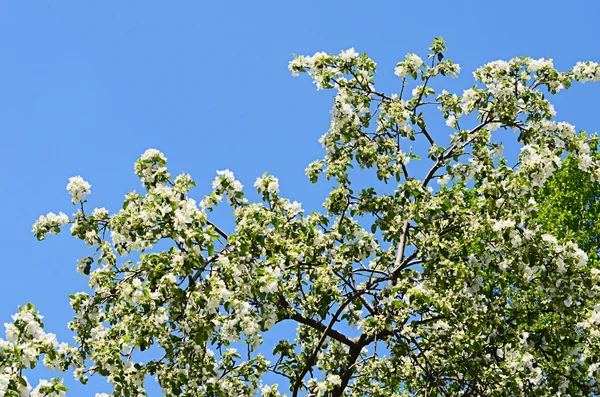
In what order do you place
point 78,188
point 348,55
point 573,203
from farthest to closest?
point 573,203, point 348,55, point 78,188

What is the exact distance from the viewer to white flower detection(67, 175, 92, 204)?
8.48m

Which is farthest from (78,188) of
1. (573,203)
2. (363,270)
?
(573,203)

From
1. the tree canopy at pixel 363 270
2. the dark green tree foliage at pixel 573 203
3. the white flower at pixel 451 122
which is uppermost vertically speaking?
the dark green tree foliage at pixel 573 203

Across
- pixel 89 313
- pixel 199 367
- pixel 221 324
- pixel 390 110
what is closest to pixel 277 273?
pixel 221 324

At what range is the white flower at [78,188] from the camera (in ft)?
27.8

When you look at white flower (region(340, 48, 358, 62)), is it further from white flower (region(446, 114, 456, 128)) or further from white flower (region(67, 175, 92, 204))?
white flower (region(67, 175, 92, 204))

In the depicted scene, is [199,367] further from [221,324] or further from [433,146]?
[433,146]

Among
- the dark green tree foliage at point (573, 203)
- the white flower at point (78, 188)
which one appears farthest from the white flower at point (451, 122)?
the dark green tree foliage at point (573, 203)

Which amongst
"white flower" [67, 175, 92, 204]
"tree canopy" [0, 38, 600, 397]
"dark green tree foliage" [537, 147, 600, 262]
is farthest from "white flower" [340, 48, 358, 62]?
"dark green tree foliage" [537, 147, 600, 262]

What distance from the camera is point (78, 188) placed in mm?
8492

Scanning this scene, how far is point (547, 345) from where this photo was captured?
895cm

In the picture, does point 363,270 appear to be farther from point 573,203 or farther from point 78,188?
point 573,203

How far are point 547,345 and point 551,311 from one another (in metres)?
0.42

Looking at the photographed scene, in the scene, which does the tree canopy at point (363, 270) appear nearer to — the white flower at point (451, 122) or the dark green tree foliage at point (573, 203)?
the white flower at point (451, 122)
